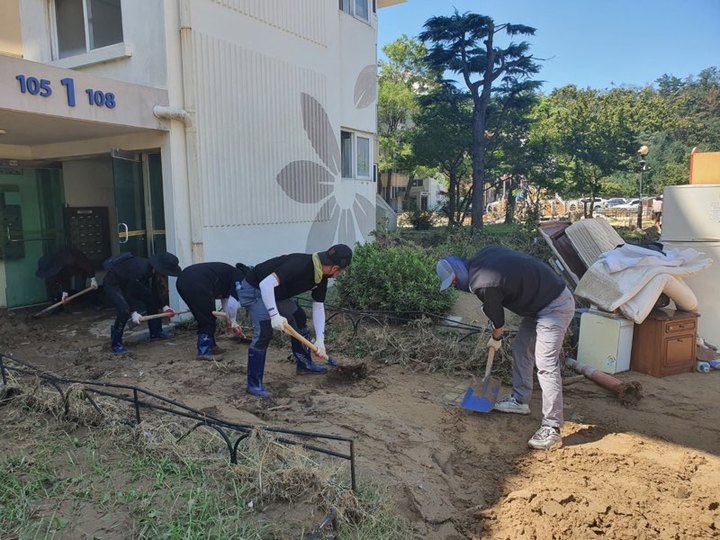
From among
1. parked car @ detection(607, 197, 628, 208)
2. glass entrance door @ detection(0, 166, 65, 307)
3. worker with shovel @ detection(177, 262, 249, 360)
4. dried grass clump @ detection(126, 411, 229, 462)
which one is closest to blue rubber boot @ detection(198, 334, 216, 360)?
worker with shovel @ detection(177, 262, 249, 360)

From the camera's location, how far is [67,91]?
6.41 m

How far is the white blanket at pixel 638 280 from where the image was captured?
571cm

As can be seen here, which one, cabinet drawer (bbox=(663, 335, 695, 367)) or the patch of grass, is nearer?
the patch of grass

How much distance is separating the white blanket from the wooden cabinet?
202mm

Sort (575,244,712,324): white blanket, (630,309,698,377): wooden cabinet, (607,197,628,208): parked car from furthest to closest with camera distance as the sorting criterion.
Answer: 1. (607,197,628,208): parked car
2. (630,309,698,377): wooden cabinet
3. (575,244,712,324): white blanket

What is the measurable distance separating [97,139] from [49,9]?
2442 millimetres

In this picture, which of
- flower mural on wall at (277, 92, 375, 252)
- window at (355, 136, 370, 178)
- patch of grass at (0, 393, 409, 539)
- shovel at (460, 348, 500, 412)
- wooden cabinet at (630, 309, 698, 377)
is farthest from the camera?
window at (355, 136, 370, 178)

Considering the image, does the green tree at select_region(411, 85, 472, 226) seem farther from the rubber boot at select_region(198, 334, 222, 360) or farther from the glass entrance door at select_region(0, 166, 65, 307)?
the rubber boot at select_region(198, 334, 222, 360)

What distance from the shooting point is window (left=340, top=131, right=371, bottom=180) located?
38.2ft

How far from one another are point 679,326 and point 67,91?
298 inches

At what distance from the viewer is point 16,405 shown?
438 centimetres

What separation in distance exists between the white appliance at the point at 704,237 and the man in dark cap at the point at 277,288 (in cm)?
473

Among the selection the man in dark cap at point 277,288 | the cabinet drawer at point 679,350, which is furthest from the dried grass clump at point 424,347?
the cabinet drawer at point 679,350

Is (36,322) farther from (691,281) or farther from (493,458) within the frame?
(691,281)
